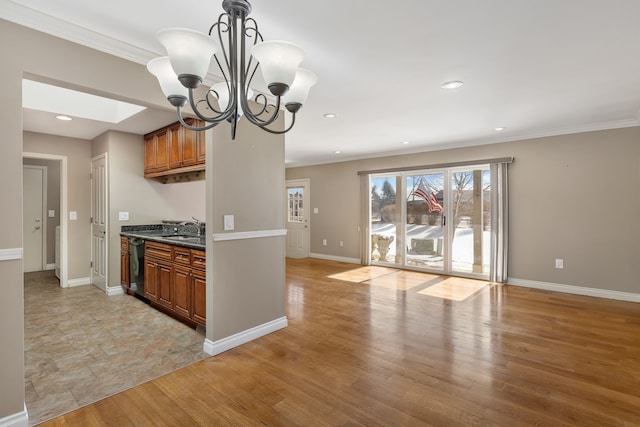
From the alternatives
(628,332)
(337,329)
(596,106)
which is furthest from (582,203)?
(337,329)

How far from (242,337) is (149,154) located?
10.5ft

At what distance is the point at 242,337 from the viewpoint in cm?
287

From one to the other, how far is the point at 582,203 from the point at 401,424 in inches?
174

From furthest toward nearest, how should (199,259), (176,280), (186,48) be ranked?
(176,280), (199,259), (186,48)

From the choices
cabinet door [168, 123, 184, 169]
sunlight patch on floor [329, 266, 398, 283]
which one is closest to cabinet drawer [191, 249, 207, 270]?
cabinet door [168, 123, 184, 169]

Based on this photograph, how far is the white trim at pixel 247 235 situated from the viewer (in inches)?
106

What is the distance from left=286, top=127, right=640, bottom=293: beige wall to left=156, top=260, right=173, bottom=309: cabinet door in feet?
16.1

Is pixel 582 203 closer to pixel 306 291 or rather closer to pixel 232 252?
pixel 306 291

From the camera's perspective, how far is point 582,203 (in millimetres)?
4480

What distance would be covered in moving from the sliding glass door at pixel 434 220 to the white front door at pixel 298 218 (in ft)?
6.12

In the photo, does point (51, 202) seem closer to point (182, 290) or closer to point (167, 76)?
point (182, 290)

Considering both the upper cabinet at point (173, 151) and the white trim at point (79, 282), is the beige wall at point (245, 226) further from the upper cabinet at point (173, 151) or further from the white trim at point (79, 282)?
the white trim at point (79, 282)

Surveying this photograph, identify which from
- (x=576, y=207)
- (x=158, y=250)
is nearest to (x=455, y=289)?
(x=576, y=207)

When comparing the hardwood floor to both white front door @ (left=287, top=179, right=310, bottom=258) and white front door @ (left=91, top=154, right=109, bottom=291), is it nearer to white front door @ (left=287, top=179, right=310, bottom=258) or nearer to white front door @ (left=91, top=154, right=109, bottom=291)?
white front door @ (left=91, top=154, right=109, bottom=291)
